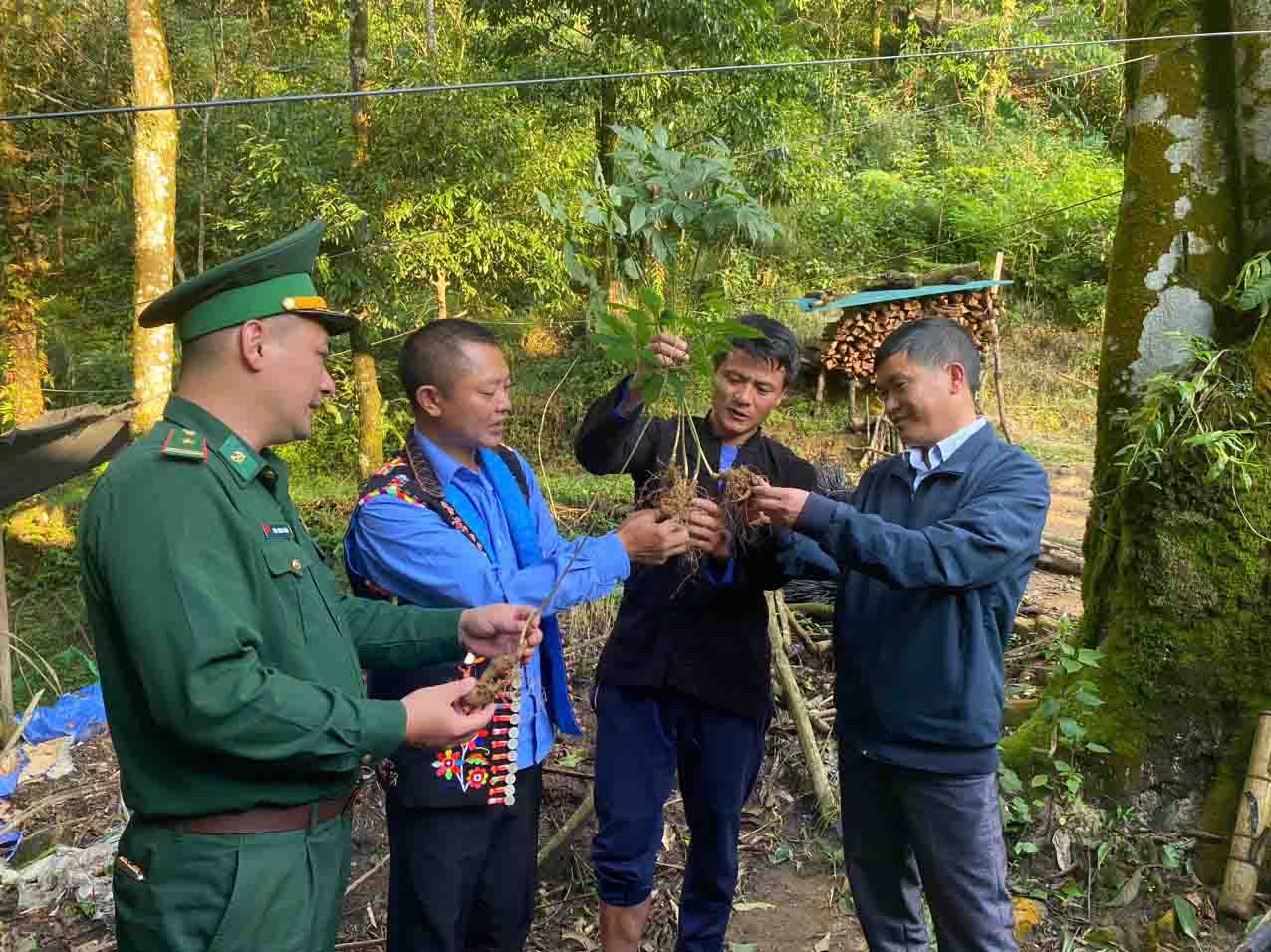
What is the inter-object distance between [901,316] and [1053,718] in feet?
18.4

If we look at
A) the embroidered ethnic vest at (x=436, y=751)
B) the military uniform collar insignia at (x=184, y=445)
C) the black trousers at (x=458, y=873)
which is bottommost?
the black trousers at (x=458, y=873)

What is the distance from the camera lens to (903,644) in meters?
2.41

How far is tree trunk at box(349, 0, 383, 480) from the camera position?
9.56m

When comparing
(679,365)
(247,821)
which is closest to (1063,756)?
(679,365)

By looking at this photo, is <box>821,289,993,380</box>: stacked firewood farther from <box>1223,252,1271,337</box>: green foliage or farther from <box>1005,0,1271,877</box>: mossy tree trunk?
<box>1223,252,1271,337</box>: green foliage

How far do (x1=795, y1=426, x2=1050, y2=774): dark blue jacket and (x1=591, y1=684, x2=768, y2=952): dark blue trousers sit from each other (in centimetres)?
39

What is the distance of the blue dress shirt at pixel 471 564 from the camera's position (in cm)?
220

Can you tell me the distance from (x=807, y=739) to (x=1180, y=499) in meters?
1.75

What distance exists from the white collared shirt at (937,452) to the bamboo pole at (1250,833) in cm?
172

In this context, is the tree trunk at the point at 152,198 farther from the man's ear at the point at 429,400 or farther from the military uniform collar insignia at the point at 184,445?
the military uniform collar insignia at the point at 184,445

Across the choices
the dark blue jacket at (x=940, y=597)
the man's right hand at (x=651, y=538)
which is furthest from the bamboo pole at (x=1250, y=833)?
the man's right hand at (x=651, y=538)

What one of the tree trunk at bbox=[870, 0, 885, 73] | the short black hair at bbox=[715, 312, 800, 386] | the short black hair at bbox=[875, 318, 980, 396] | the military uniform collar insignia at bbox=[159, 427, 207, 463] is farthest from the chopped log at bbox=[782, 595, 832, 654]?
the tree trunk at bbox=[870, 0, 885, 73]

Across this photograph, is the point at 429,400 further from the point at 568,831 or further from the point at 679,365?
the point at 568,831

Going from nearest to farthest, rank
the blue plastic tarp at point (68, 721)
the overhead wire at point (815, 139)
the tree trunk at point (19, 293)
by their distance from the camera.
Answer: the blue plastic tarp at point (68, 721), the overhead wire at point (815, 139), the tree trunk at point (19, 293)
